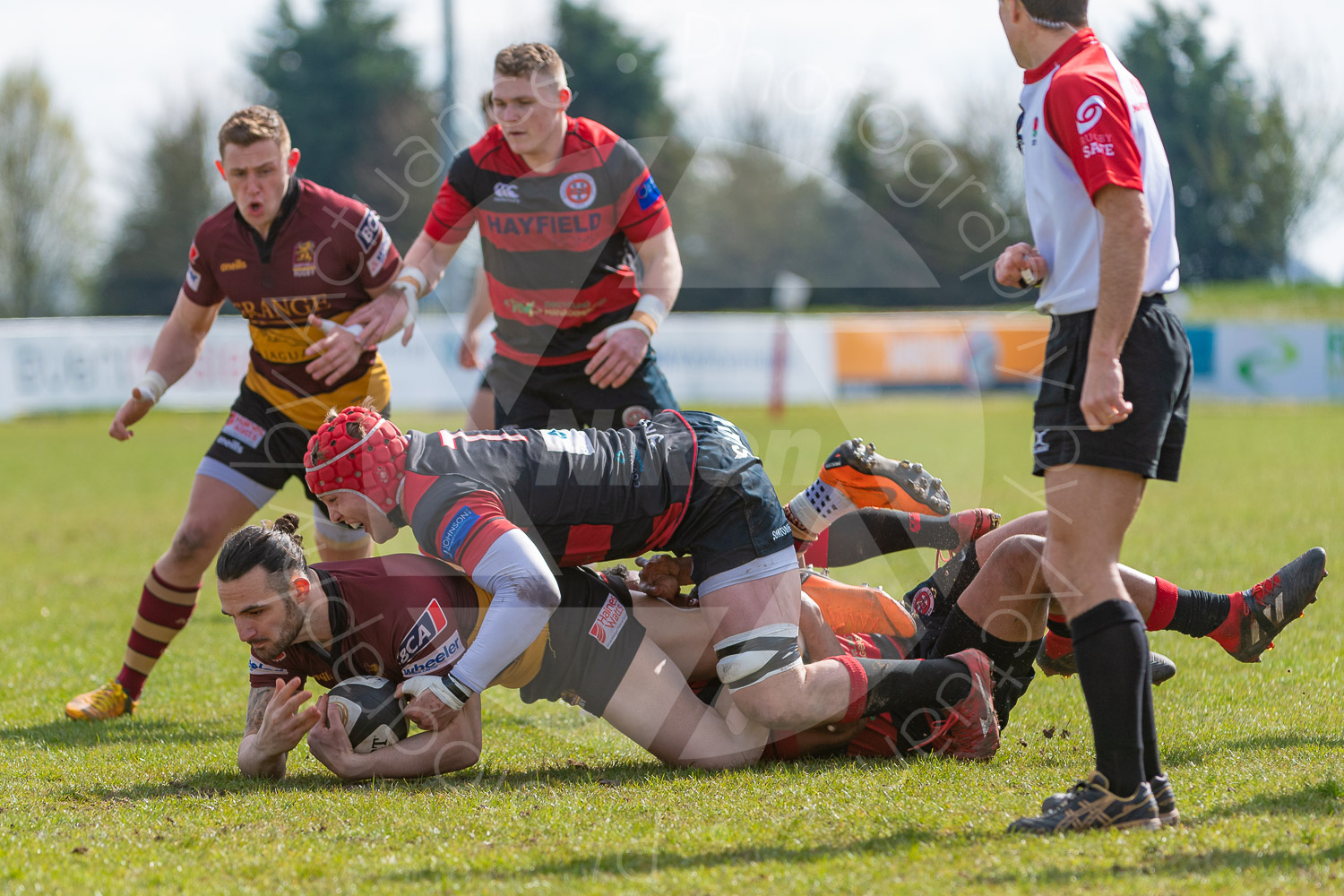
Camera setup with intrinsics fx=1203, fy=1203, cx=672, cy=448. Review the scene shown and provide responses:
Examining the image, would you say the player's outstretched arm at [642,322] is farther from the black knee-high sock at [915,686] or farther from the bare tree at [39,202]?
the bare tree at [39,202]

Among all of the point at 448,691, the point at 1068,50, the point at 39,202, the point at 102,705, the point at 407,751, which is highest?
the point at 1068,50

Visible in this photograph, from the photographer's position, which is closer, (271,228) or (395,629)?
(395,629)

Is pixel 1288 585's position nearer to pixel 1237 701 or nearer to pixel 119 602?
pixel 1237 701

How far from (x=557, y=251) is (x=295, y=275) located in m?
1.22

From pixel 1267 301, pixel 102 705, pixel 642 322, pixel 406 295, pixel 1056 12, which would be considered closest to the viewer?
pixel 1056 12

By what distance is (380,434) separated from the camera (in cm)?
377

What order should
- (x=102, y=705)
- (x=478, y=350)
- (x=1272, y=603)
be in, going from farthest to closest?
(x=478, y=350) < (x=102, y=705) < (x=1272, y=603)

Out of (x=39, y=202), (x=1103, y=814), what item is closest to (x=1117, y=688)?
(x=1103, y=814)

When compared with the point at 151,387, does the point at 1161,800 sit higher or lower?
higher

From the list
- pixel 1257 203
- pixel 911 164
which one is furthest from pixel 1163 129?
pixel 911 164

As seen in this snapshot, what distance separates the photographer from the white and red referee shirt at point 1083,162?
2975mm

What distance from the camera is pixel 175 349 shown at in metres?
5.70

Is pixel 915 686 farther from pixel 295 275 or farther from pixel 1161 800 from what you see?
pixel 295 275

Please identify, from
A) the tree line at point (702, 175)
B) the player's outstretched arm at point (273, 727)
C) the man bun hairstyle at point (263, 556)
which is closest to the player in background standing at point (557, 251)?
the man bun hairstyle at point (263, 556)
